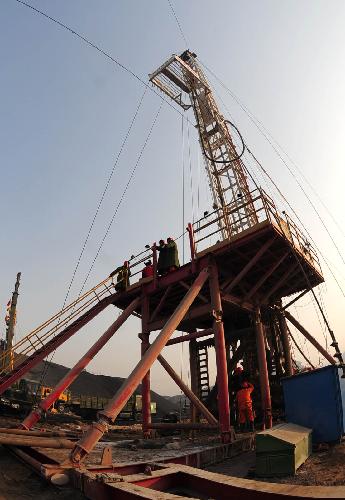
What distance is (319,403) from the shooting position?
29.2 ft

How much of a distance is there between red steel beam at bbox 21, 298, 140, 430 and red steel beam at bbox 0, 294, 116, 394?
49.6 inches

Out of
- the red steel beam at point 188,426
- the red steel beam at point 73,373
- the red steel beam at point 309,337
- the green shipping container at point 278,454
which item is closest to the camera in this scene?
the green shipping container at point 278,454

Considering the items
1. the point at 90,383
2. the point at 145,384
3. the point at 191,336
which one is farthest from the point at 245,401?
the point at 90,383

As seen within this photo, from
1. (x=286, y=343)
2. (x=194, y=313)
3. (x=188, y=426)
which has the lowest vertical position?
(x=188, y=426)

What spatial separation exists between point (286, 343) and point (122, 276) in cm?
808

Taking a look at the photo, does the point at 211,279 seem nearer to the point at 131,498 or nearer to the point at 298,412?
the point at 298,412

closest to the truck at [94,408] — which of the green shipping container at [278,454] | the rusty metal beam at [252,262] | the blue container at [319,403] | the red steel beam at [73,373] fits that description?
the red steel beam at [73,373]

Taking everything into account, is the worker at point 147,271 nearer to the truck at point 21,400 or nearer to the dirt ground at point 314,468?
the dirt ground at point 314,468

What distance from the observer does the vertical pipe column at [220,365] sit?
1041cm

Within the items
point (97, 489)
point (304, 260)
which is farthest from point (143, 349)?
point (97, 489)

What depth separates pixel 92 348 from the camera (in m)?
12.7

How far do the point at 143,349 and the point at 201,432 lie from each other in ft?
15.0

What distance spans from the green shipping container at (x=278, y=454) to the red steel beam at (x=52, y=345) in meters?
8.21

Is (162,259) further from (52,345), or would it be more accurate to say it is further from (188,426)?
(188,426)
